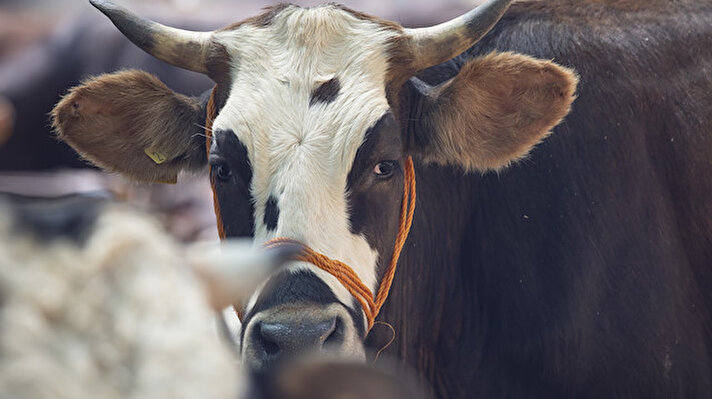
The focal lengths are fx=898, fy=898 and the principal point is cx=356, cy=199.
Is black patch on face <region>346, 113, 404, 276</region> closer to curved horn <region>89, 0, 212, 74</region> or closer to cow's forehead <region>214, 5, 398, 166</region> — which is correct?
cow's forehead <region>214, 5, 398, 166</region>

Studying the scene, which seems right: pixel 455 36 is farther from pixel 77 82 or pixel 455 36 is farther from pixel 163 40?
pixel 77 82

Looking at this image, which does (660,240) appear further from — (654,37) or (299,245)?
(299,245)

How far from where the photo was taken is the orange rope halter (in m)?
2.16

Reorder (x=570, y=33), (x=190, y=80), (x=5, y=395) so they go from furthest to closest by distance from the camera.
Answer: (x=190, y=80) < (x=570, y=33) < (x=5, y=395)

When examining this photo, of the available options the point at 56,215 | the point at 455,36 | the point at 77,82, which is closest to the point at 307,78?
the point at 455,36

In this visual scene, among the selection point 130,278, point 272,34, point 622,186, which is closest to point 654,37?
point 622,186

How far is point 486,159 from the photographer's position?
8.39 feet

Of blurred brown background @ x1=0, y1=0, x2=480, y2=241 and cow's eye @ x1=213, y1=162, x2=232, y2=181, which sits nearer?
cow's eye @ x1=213, y1=162, x2=232, y2=181

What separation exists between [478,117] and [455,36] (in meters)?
0.24

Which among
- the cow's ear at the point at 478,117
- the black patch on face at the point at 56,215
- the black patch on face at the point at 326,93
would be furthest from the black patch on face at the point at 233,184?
the black patch on face at the point at 56,215

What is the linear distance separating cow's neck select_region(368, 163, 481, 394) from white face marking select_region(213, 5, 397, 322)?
369mm

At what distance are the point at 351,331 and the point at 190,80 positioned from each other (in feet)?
9.18

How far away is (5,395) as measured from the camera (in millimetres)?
699

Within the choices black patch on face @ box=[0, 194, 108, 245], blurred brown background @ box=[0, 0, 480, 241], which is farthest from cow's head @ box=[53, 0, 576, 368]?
blurred brown background @ box=[0, 0, 480, 241]
